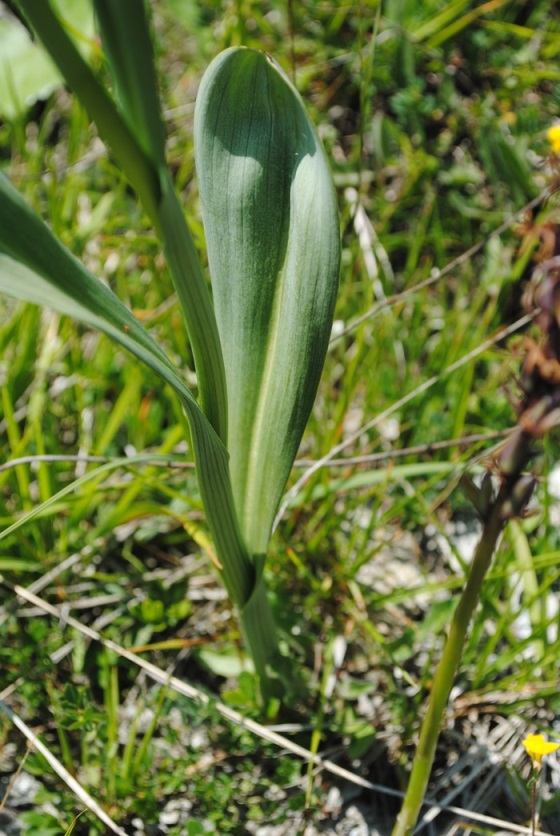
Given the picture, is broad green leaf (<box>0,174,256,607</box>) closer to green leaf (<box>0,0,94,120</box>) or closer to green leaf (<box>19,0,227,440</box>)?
green leaf (<box>19,0,227,440</box>)

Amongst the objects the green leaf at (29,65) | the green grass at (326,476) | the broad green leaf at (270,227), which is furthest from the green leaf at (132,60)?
the green leaf at (29,65)

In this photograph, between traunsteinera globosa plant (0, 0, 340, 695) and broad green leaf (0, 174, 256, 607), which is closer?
broad green leaf (0, 174, 256, 607)

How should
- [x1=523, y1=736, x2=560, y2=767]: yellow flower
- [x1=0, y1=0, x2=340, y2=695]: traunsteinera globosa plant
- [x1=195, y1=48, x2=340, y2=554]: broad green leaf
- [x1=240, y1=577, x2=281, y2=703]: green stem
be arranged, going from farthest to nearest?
[x1=240, y1=577, x2=281, y2=703]: green stem → [x1=523, y1=736, x2=560, y2=767]: yellow flower → [x1=195, y1=48, x2=340, y2=554]: broad green leaf → [x1=0, y1=0, x2=340, y2=695]: traunsteinera globosa plant

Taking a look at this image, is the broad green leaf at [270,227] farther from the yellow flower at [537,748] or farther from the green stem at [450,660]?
the yellow flower at [537,748]

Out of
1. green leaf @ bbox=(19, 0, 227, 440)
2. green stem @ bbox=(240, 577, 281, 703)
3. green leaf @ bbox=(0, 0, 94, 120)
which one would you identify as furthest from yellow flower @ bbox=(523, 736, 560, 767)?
green leaf @ bbox=(0, 0, 94, 120)

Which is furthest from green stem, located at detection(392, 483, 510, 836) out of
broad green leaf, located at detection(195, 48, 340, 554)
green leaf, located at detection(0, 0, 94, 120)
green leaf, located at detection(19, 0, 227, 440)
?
green leaf, located at detection(0, 0, 94, 120)

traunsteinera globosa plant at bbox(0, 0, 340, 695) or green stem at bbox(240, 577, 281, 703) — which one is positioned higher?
traunsteinera globosa plant at bbox(0, 0, 340, 695)

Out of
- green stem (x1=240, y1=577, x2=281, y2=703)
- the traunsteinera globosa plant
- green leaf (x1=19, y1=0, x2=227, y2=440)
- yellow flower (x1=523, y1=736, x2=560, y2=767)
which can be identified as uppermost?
green leaf (x1=19, y1=0, x2=227, y2=440)

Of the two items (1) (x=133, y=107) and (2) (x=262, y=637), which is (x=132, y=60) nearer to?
(1) (x=133, y=107)

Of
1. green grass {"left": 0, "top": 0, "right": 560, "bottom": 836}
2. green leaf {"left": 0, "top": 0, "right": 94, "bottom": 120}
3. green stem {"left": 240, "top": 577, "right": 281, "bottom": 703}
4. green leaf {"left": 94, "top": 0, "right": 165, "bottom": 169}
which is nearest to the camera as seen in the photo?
green leaf {"left": 94, "top": 0, "right": 165, "bottom": 169}
